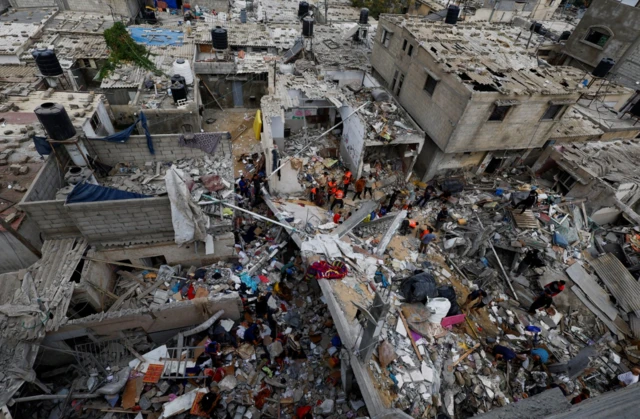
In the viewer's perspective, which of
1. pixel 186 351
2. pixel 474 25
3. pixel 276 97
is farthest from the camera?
pixel 474 25

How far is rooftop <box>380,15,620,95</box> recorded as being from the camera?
1506 cm

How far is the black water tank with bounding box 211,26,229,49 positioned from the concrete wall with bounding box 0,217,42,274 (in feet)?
52.2

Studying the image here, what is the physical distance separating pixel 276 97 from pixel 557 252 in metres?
15.3

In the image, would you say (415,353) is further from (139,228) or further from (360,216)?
(139,228)

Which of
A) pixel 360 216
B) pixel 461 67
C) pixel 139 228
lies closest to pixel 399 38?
pixel 461 67

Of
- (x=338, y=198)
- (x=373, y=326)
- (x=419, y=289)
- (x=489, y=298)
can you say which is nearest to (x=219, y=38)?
(x=338, y=198)

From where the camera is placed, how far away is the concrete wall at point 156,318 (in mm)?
9617

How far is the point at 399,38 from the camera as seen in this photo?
18047 mm

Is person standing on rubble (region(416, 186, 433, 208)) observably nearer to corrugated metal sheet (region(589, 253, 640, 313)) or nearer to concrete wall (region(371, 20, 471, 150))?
concrete wall (region(371, 20, 471, 150))

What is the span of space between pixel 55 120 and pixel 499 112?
1746 cm

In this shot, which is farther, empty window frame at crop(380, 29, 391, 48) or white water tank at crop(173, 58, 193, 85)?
empty window frame at crop(380, 29, 391, 48)

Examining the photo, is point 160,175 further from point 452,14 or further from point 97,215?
point 452,14

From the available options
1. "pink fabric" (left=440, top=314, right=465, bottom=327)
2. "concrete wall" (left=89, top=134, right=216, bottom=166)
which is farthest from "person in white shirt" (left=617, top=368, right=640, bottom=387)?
"concrete wall" (left=89, top=134, right=216, bottom=166)

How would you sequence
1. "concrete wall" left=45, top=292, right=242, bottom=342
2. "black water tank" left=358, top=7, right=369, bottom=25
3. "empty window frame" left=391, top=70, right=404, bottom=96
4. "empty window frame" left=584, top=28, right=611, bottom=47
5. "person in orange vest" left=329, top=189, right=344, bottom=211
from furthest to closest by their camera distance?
"black water tank" left=358, top=7, right=369, bottom=25 < "empty window frame" left=584, top=28, right=611, bottom=47 < "empty window frame" left=391, top=70, right=404, bottom=96 < "person in orange vest" left=329, top=189, right=344, bottom=211 < "concrete wall" left=45, top=292, right=242, bottom=342
